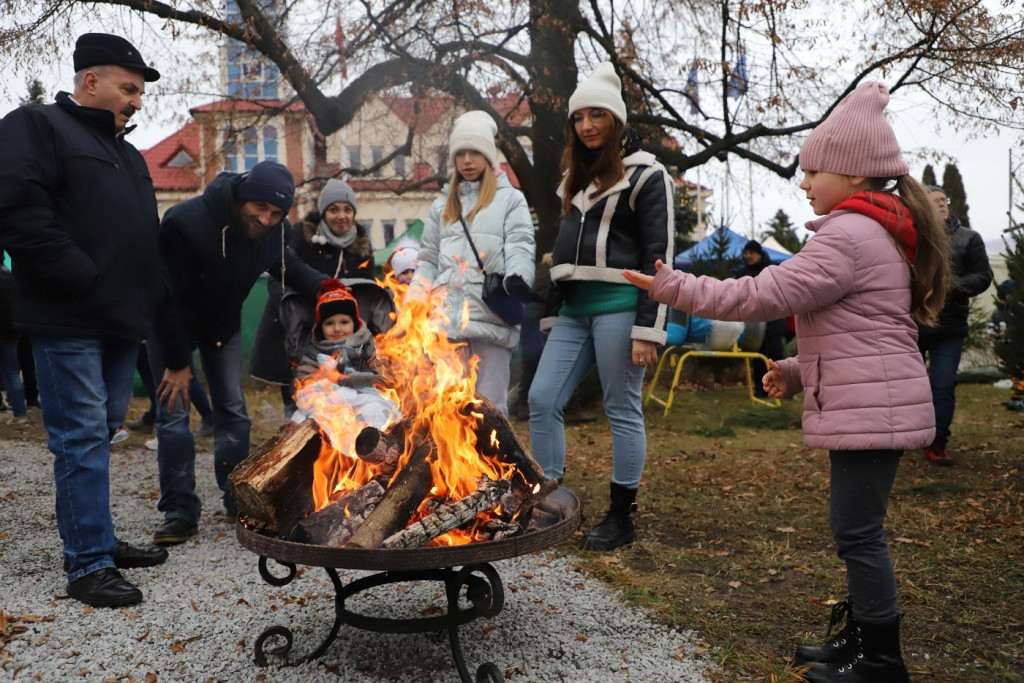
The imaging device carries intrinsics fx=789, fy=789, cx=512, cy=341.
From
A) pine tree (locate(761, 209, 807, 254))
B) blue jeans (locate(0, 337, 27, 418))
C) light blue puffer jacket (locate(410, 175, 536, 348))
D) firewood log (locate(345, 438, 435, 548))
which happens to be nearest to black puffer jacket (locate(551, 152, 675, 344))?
light blue puffer jacket (locate(410, 175, 536, 348))

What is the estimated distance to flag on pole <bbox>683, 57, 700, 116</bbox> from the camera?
1062cm

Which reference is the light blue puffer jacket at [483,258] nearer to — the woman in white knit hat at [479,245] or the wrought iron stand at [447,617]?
the woman in white knit hat at [479,245]

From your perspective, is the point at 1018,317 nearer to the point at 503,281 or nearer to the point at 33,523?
the point at 503,281

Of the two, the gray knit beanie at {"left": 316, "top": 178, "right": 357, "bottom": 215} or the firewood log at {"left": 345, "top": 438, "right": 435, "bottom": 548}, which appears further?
the gray knit beanie at {"left": 316, "top": 178, "right": 357, "bottom": 215}

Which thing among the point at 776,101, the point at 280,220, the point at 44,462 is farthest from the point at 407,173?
the point at 280,220

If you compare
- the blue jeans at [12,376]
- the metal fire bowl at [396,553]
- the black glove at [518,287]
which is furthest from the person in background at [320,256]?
the blue jeans at [12,376]

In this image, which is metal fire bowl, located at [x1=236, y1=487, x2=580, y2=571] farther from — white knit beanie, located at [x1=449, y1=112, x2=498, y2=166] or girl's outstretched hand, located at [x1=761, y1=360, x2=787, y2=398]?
white knit beanie, located at [x1=449, y1=112, x2=498, y2=166]

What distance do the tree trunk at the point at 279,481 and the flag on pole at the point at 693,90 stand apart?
29.4 feet

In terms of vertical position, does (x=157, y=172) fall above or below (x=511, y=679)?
above

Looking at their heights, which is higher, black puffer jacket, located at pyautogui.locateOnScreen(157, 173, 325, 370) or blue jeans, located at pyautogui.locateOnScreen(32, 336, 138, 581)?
black puffer jacket, located at pyautogui.locateOnScreen(157, 173, 325, 370)

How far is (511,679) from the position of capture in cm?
288

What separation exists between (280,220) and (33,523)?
2.54 m

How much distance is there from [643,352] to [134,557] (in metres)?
2.89

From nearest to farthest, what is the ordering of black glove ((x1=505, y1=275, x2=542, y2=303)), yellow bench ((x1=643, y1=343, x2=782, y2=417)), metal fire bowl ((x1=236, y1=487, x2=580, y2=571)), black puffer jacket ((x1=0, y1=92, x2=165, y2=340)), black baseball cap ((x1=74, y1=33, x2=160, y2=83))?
metal fire bowl ((x1=236, y1=487, x2=580, y2=571))
black puffer jacket ((x1=0, y1=92, x2=165, y2=340))
black baseball cap ((x1=74, y1=33, x2=160, y2=83))
black glove ((x1=505, y1=275, x2=542, y2=303))
yellow bench ((x1=643, y1=343, x2=782, y2=417))
